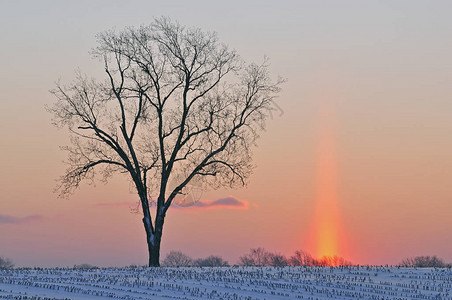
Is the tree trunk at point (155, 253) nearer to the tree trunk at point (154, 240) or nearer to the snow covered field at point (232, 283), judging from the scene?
the tree trunk at point (154, 240)

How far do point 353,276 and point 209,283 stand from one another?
6.50 metres

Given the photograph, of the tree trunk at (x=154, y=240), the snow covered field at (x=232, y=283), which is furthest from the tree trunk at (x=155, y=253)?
the snow covered field at (x=232, y=283)

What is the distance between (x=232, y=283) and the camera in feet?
82.9

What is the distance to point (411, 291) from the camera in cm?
2478

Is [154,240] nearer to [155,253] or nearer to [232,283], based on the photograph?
[155,253]

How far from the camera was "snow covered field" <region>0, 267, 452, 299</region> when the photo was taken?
21906 millimetres

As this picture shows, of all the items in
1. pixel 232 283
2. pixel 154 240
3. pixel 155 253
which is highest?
pixel 154 240

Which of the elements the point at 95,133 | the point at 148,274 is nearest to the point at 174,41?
the point at 95,133

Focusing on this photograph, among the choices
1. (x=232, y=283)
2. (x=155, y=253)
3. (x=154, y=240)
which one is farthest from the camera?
(x=154, y=240)

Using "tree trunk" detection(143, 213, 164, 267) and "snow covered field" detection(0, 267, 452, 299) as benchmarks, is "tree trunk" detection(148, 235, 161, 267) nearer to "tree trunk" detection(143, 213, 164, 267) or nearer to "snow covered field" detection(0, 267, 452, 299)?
"tree trunk" detection(143, 213, 164, 267)

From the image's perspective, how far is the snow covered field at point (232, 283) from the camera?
71.9ft

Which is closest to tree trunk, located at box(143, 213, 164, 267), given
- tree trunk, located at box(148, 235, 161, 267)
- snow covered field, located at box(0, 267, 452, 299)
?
tree trunk, located at box(148, 235, 161, 267)

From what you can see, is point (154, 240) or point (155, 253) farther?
point (154, 240)

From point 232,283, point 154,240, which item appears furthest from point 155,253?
point 232,283
